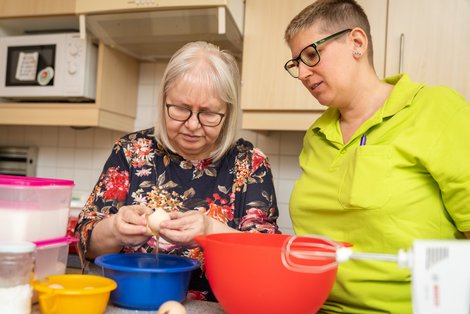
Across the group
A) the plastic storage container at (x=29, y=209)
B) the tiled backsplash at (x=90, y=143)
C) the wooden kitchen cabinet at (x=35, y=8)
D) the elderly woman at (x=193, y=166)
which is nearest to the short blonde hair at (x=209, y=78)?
the elderly woman at (x=193, y=166)

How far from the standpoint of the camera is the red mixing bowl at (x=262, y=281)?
65 cm

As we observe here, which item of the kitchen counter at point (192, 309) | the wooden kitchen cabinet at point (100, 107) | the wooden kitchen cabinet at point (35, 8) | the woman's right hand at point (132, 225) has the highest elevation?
the wooden kitchen cabinet at point (35, 8)

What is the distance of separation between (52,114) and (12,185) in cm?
135

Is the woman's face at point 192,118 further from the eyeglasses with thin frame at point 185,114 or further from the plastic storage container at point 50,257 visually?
the plastic storage container at point 50,257

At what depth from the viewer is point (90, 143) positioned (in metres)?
2.29

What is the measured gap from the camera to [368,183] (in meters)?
0.90

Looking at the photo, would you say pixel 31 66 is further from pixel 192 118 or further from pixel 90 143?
pixel 192 118

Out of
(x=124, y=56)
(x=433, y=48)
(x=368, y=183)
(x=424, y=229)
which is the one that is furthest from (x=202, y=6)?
(x=424, y=229)

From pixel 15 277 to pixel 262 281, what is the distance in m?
0.38

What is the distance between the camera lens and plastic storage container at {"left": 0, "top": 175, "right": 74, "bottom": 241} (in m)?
0.74

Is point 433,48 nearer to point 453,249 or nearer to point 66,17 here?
point 453,249

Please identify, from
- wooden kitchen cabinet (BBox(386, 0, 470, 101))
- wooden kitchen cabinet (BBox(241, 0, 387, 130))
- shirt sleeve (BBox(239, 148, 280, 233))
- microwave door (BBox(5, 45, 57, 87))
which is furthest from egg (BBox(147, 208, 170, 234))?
microwave door (BBox(5, 45, 57, 87))

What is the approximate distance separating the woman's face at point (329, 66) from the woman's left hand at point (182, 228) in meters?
0.40

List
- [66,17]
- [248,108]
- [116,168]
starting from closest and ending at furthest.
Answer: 1. [116,168]
2. [248,108]
3. [66,17]
